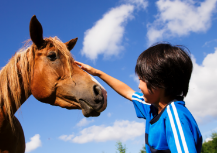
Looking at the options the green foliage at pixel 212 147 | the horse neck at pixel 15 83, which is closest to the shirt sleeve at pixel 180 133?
the horse neck at pixel 15 83

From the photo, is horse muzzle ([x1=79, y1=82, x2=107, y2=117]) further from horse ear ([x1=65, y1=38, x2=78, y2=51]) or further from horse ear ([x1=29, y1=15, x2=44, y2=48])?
horse ear ([x1=65, y1=38, x2=78, y2=51])

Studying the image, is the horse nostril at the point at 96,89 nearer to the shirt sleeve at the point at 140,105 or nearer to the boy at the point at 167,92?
the shirt sleeve at the point at 140,105

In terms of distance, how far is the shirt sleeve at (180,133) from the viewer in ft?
3.04

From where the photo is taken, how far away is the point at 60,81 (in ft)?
8.21

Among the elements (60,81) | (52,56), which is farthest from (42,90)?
(52,56)

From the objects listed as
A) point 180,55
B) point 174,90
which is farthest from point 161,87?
point 180,55

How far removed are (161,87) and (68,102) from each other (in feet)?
5.23

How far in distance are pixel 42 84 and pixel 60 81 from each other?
286 mm

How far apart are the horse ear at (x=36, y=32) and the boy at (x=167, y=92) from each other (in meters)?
2.03

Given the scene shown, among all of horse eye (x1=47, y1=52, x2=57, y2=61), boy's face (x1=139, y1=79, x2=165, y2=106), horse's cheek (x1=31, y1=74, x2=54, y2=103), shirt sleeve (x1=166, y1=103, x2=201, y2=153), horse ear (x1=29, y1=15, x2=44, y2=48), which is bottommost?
shirt sleeve (x1=166, y1=103, x2=201, y2=153)

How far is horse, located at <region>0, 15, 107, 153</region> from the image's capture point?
2.33m

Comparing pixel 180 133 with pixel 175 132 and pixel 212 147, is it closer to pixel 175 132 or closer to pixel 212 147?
pixel 175 132

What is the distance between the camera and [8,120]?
2555mm

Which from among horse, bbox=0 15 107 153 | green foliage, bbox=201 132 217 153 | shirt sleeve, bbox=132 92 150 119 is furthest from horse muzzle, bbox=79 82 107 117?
green foliage, bbox=201 132 217 153
